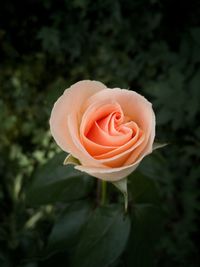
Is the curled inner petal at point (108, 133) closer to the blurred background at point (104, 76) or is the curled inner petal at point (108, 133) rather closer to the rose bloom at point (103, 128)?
the rose bloom at point (103, 128)

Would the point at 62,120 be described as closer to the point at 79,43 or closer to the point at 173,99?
the point at 173,99

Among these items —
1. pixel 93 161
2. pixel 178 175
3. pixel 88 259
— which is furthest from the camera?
pixel 178 175

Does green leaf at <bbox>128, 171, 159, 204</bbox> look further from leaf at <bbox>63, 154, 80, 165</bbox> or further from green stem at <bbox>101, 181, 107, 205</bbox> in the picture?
leaf at <bbox>63, 154, 80, 165</bbox>

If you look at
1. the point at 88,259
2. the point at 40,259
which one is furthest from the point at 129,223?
the point at 40,259

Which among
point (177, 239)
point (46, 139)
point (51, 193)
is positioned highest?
point (51, 193)

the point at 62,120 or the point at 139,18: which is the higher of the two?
the point at 62,120

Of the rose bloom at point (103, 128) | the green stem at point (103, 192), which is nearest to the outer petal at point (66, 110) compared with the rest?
the rose bloom at point (103, 128)

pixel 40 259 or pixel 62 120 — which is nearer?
pixel 62 120

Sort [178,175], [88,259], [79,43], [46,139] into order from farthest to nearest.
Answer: [79,43] → [46,139] → [178,175] → [88,259]
